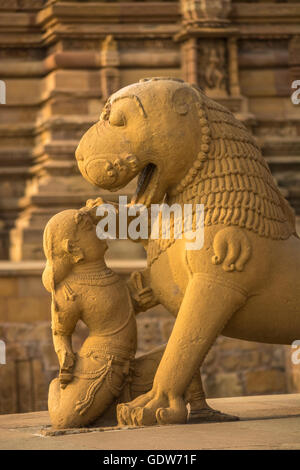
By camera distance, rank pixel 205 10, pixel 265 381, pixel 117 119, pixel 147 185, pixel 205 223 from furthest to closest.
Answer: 1. pixel 205 10
2. pixel 265 381
3. pixel 147 185
4. pixel 117 119
5. pixel 205 223

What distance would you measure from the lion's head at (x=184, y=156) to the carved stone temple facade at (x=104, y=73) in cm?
699

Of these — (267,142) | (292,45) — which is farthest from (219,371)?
(292,45)

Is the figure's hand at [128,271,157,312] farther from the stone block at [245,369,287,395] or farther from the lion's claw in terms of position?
the stone block at [245,369,287,395]

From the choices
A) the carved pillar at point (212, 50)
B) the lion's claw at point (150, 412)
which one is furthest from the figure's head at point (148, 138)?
the carved pillar at point (212, 50)

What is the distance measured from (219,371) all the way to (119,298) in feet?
15.0

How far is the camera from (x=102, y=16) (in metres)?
12.7

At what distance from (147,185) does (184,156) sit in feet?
0.92

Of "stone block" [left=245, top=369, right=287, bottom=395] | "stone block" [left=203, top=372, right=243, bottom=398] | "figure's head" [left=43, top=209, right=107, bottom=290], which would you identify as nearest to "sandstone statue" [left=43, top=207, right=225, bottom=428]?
"figure's head" [left=43, top=209, right=107, bottom=290]

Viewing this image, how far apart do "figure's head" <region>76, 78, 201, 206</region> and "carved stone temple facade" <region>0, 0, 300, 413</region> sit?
700cm

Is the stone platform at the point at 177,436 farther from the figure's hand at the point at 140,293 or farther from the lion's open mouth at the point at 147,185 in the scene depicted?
the lion's open mouth at the point at 147,185

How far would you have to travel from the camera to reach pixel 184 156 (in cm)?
476

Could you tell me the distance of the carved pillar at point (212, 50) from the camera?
12.6 meters

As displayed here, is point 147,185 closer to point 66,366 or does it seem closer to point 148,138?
point 148,138

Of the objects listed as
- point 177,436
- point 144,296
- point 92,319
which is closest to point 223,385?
point 144,296
